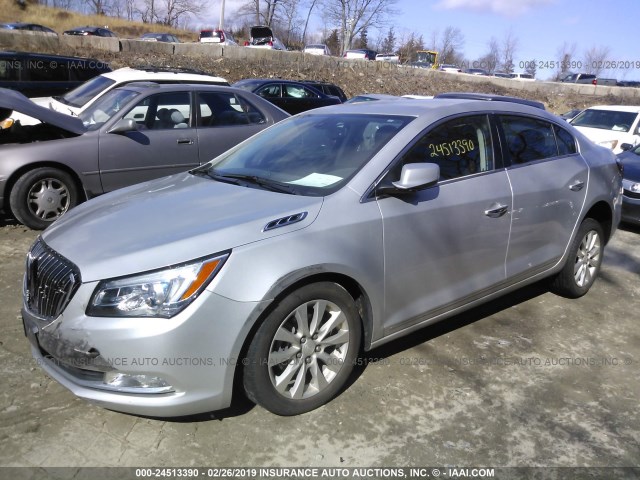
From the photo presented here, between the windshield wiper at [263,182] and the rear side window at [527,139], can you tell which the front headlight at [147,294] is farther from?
the rear side window at [527,139]

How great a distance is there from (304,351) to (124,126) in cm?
429

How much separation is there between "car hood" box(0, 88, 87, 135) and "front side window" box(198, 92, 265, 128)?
1.45 m

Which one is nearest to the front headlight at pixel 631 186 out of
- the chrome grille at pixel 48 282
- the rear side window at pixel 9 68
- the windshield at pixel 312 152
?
the windshield at pixel 312 152

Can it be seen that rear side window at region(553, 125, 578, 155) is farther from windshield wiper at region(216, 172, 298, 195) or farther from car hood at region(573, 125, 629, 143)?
car hood at region(573, 125, 629, 143)

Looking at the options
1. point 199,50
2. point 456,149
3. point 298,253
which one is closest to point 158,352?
point 298,253

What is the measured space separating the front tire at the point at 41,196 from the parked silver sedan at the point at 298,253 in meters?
2.74

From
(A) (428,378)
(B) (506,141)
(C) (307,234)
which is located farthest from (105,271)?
(B) (506,141)

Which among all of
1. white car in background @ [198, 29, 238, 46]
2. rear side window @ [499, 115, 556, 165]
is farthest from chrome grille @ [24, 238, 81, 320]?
white car in background @ [198, 29, 238, 46]

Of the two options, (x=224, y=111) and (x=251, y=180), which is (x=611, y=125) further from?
(x=251, y=180)

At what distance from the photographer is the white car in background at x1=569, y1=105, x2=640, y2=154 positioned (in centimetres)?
1108

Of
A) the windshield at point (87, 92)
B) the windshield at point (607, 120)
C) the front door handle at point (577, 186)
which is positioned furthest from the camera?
the windshield at point (607, 120)

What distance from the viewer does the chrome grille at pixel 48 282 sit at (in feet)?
8.46

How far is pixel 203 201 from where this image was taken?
122 inches

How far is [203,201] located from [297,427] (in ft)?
4.44
